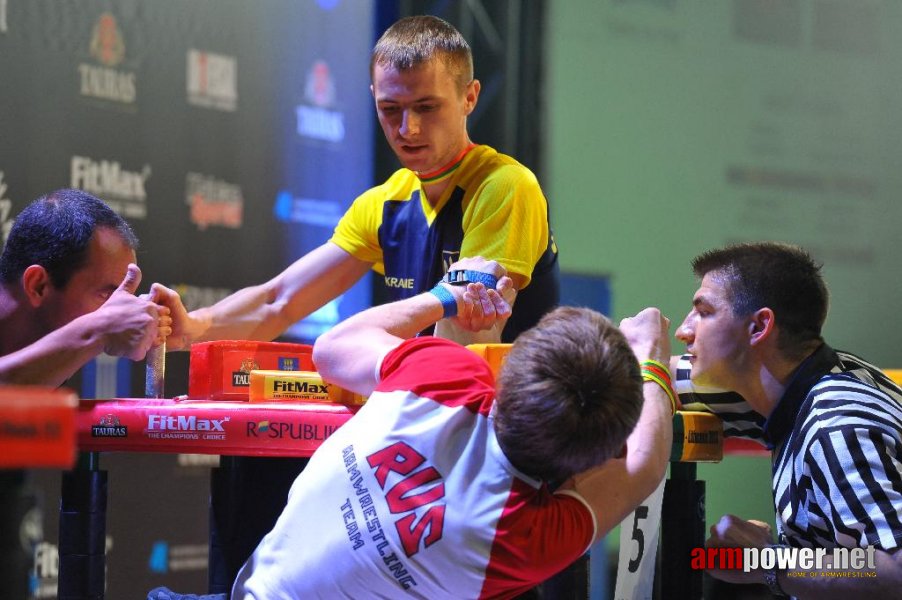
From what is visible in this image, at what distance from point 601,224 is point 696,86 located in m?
0.85

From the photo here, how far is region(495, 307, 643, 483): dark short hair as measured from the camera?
5.63ft

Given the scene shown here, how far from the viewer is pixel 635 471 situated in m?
1.93

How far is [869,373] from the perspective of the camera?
7.73 feet

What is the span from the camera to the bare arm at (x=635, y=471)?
6.19 feet

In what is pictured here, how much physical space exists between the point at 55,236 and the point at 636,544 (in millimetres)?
1472

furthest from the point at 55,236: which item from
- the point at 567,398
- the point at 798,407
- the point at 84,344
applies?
the point at 798,407

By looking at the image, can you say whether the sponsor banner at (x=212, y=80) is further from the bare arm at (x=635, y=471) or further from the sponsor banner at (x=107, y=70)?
the bare arm at (x=635, y=471)

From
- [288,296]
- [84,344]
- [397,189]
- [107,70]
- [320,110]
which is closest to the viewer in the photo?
[84,344]

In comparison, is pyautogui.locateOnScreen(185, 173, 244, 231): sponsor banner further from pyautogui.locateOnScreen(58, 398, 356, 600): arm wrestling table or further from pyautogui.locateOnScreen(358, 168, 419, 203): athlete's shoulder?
pyautogui.locateOnScreen(58, 398, 356, 600): arm wrestling table

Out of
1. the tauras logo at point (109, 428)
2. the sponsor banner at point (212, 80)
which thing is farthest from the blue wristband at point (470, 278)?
the sponsor banner at point (212, 80)

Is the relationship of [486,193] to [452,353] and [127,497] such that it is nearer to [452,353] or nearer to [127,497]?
[452,353]

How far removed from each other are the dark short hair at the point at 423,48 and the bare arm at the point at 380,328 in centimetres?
60

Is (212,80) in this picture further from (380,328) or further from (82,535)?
(82,535)

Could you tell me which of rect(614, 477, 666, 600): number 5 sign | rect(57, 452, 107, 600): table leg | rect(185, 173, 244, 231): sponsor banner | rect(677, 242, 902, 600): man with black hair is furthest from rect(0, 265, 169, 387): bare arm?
rect(185, 173, 244, 231): sponsor banner
